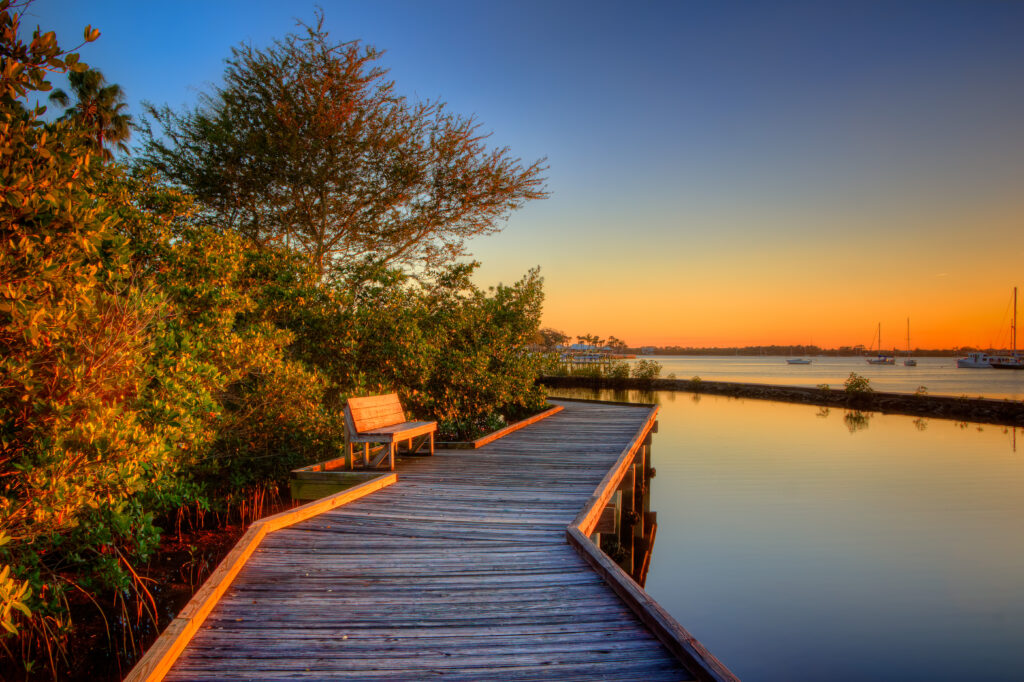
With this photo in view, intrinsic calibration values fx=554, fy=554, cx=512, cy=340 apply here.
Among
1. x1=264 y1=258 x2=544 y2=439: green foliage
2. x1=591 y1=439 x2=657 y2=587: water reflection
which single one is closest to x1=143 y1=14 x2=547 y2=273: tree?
x1=264 y1=258 x2=544 y2=439: green foliage

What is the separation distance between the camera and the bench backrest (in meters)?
6.82

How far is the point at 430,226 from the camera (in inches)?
578

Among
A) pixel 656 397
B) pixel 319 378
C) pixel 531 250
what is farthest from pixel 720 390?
pixel 319 378

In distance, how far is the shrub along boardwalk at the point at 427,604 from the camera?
2680 mm

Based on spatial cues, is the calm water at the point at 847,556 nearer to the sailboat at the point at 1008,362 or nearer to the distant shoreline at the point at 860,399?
the distant shoreline at the point at 860,399

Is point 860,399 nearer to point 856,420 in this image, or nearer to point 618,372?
point 856,420

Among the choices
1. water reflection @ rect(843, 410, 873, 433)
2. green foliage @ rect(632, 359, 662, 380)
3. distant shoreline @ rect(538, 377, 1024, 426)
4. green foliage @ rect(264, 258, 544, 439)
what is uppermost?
green foliage @ rect(264, 258, 544, 439)

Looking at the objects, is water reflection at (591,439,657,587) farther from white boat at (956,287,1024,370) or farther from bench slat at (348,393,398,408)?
white boat at (956,287,1024,370)

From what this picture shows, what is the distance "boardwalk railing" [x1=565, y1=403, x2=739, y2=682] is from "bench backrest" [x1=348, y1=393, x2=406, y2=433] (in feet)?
9.93

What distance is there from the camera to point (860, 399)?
26578mm

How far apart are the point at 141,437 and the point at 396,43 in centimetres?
1214

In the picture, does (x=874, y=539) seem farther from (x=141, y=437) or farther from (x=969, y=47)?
(x=969, y=47)

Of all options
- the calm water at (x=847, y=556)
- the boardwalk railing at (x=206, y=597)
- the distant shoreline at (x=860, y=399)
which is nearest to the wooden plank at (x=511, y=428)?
the calm water at (x=847, y=556)

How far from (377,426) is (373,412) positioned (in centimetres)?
20
